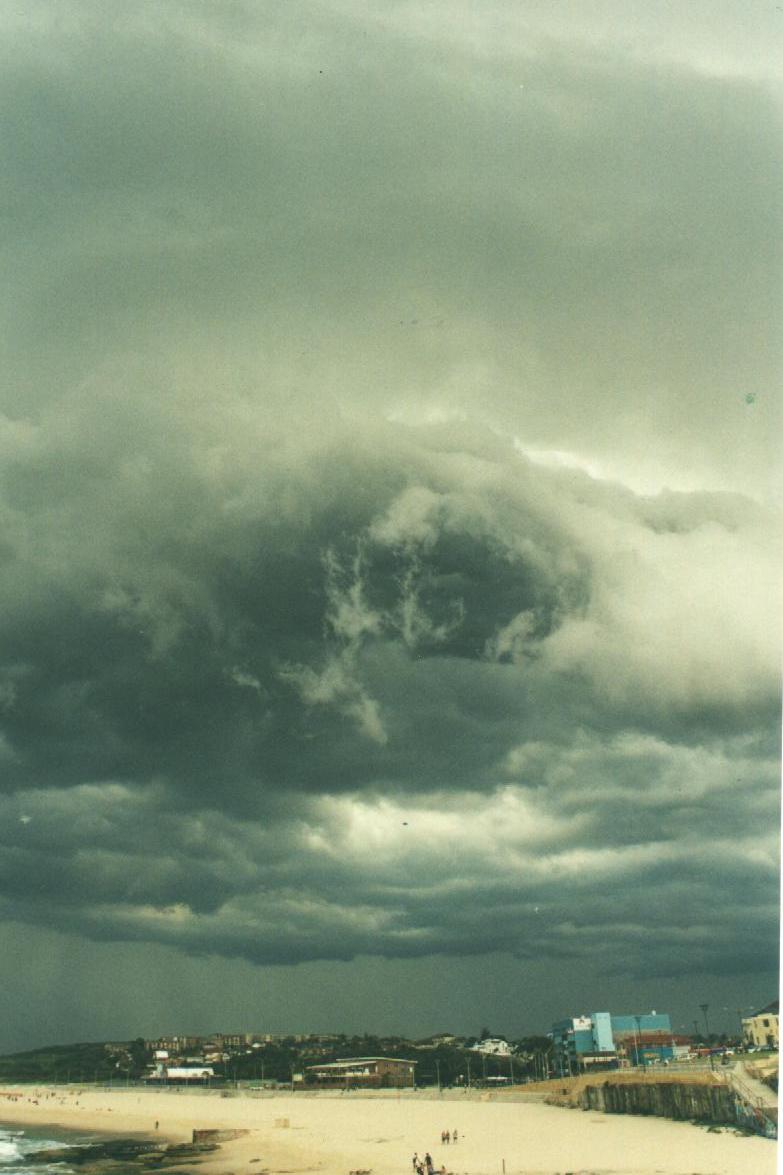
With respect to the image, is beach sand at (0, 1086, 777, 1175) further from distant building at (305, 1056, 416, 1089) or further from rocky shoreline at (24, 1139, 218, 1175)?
distant building at (305, 1056, 416, 1089)

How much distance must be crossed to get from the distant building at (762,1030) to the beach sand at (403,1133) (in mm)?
15532

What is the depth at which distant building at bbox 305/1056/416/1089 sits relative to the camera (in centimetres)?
4312

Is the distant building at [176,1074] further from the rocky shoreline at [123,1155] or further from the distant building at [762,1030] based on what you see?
the distant building at [762,1030]

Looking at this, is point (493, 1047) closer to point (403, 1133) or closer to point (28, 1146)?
point (403, 1133)

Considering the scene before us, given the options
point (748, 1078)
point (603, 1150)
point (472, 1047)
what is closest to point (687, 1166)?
point (603, 1150)

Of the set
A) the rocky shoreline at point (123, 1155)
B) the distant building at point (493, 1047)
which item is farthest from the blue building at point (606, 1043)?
the rocky shoreline at point (123, 1155)

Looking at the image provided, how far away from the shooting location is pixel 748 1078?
36.3 metres

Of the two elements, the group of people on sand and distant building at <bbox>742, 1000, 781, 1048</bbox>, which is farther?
distant building at <bbox>742, 1000, 781, 1048</bbox>

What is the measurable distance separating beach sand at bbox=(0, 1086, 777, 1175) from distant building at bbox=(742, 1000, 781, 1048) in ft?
51.0

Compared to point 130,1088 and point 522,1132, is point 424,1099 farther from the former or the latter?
point 130,1088

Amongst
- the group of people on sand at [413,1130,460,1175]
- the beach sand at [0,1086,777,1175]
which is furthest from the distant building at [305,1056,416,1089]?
the group of people on sand at [413,1130,460,1175]

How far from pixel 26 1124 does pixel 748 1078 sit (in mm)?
28412

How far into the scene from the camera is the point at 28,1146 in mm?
33875

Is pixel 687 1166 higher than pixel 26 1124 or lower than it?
higher
